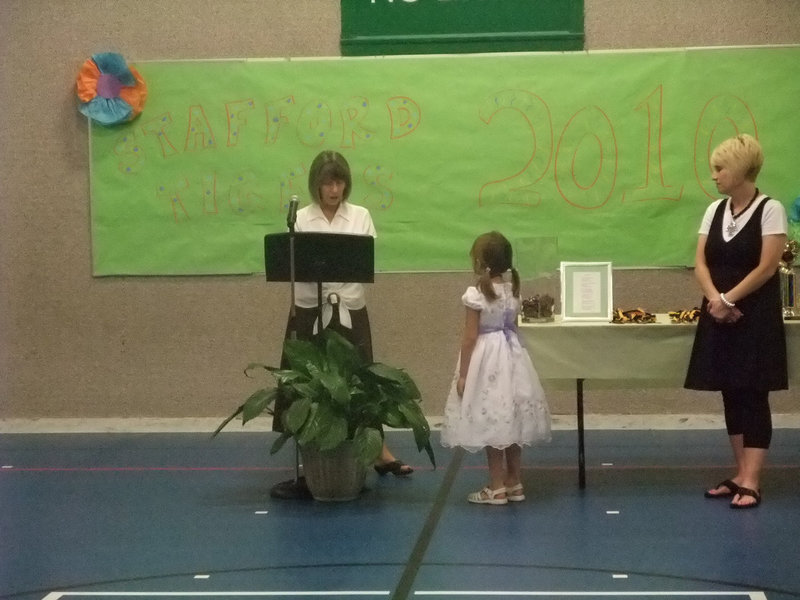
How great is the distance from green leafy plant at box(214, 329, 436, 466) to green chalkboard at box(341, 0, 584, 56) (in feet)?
7.35

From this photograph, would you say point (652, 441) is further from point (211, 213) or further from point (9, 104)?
point (9, 104)

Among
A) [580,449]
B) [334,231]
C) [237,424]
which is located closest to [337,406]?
[334,231]

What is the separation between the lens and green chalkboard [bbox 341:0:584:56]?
6.21 meters

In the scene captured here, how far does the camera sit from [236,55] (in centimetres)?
639

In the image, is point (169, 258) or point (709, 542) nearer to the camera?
point (709, 542)

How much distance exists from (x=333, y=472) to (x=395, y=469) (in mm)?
579

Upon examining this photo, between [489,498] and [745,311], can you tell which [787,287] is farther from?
[489,498]

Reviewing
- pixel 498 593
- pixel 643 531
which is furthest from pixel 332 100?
pixel 498 593

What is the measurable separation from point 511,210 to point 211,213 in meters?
1.62

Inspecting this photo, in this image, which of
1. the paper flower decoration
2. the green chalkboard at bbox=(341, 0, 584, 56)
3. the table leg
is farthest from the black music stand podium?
the paper flower decoration

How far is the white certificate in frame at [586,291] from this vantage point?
15.3 ft

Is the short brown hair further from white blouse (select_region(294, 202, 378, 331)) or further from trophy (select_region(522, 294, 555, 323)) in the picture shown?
trophy (select_region(522, 294, 555, 323))

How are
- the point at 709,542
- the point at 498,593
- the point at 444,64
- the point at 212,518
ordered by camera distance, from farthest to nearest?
1. the point at 444,64
2. the point at 212,518
3. the point at 709,542
4. the point at 498,593

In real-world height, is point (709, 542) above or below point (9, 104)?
below
